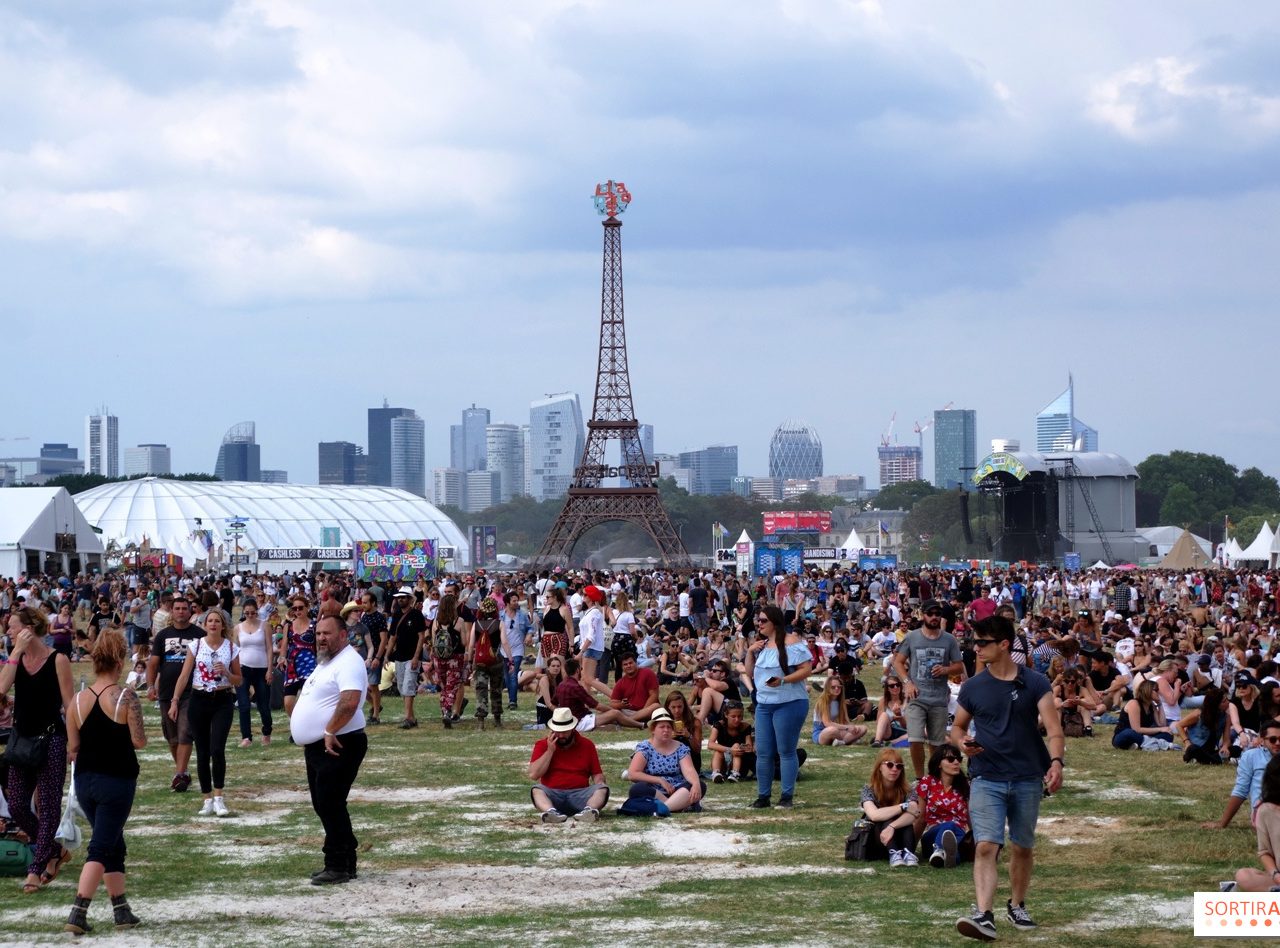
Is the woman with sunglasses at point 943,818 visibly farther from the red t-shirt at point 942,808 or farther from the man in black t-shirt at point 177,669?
the man in black t-shirt at point 177,669

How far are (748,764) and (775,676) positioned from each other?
2.54m

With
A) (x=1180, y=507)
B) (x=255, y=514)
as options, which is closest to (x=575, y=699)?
(x=255, y=514)

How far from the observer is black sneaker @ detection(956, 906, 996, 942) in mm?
7395

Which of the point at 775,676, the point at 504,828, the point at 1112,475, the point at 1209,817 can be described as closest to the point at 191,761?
the point at 504,828

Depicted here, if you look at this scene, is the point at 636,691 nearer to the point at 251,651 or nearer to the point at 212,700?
the point at 251,651

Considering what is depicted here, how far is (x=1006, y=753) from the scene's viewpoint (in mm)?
7637

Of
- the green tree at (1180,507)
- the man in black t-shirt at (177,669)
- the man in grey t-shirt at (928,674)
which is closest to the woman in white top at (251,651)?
the man in black t-shirt at (177,669)

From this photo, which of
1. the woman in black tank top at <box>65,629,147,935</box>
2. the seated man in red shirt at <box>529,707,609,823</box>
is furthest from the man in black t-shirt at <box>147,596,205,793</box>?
the woman in black tank top at <box>65,629,147,935</box>

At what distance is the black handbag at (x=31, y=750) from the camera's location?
8977 millimetres

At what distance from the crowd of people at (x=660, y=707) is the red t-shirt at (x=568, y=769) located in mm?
16

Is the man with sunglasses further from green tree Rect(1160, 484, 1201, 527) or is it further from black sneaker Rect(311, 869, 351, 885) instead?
green tree Rect(1160, 484, 1201, 527)

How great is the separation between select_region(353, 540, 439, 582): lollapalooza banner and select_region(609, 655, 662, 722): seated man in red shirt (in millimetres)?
37225

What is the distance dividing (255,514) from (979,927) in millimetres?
100296

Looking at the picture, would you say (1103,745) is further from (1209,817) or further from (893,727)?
(1209,817)
